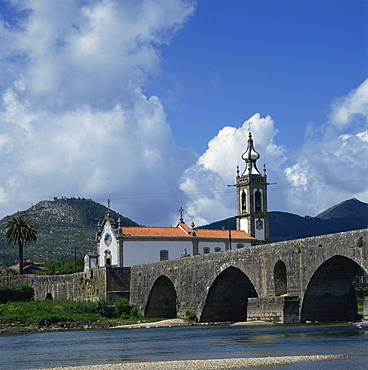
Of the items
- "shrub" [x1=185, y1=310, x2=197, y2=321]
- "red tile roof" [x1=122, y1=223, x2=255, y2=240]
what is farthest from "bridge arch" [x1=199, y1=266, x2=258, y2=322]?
"red tile roof" [x1=122, y1=223, x2=255, y2=240]

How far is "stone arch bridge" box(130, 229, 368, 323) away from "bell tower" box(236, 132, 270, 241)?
117ft

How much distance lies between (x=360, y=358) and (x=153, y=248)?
60.9m

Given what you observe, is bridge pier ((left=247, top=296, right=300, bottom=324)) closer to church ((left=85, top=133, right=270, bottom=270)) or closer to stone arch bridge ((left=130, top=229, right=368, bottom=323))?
stone arch bridge ((left=130, top=229, right=368, bottom=323))

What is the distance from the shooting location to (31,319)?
6297cm

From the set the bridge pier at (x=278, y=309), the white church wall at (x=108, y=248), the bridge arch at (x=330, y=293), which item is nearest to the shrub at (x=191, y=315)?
the bridge pier at (x=278, y=309)

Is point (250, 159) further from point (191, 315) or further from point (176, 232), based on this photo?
point (191, 315)

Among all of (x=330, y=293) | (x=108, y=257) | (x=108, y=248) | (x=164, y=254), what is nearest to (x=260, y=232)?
(x=164, y=254)

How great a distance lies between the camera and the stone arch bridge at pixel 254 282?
46.2m

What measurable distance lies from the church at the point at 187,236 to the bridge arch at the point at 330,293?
34.2 meters

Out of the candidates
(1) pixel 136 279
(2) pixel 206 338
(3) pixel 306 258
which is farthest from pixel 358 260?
(1) pixel 136 279

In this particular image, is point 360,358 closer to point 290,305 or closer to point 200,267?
point 290,305

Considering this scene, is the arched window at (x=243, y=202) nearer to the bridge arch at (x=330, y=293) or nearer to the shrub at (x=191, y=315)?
the shrub at (x=191, y=315)

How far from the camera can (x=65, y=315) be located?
→ 65.8 meters

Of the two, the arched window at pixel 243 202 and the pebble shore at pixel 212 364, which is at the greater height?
the arched window at pixel 243 202
